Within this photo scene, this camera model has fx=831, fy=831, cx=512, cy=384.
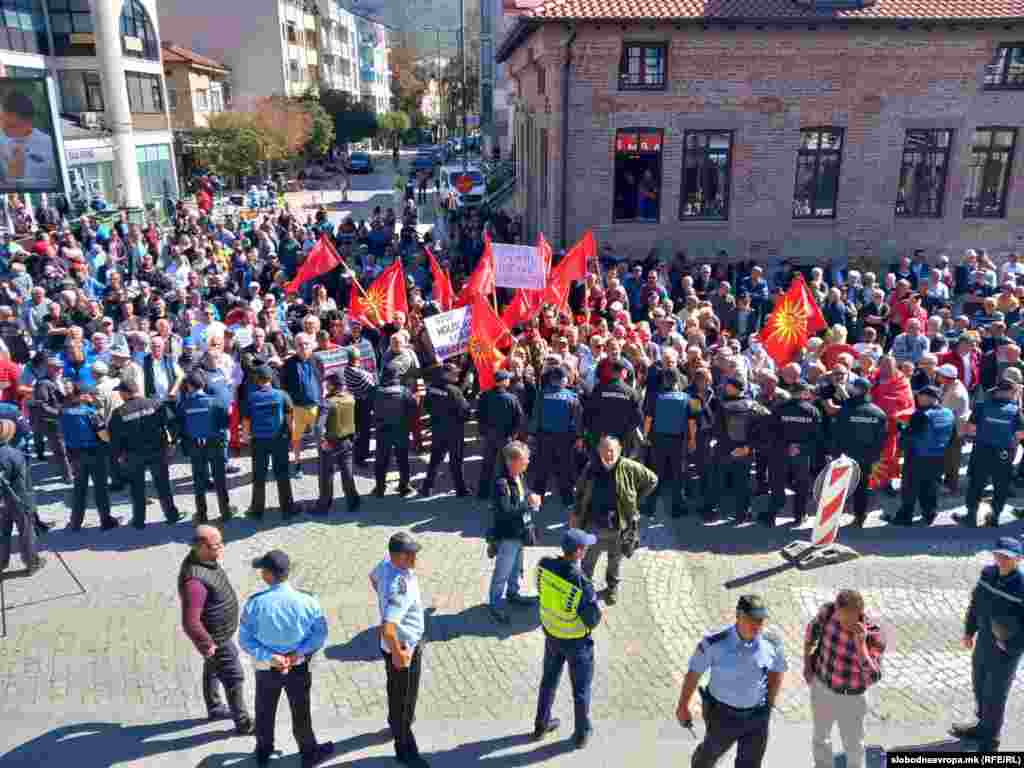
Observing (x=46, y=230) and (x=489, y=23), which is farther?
(x=489, y=23)

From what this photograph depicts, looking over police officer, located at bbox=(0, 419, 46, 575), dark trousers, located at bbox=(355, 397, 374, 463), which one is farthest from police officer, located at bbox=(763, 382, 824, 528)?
police officer, located at bbox=(0, 419, 46, 575)

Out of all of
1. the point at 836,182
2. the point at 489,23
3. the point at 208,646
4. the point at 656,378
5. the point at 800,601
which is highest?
the point at 489,23

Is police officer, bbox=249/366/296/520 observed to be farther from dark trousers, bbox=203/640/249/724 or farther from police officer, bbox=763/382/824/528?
police officer, bbox=763/382/824/528

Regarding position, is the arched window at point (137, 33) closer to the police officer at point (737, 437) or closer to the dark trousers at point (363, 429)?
the dark trousers at point (363, 429)

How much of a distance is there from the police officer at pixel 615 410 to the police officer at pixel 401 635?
3972mm

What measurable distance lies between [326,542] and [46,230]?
18.0 meters

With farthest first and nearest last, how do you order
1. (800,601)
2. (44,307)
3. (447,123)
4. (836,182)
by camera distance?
(447,123)
(836,182)
(44,307)
(800,601)

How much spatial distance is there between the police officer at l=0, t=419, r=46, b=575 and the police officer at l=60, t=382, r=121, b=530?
0.61m

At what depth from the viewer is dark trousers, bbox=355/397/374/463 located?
10702 mm

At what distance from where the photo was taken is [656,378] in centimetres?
930

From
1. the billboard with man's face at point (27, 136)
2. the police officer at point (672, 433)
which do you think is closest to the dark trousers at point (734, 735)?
the police officer at point (672, 433)

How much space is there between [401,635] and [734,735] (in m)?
2.13

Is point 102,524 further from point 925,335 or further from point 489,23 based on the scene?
point 489,23

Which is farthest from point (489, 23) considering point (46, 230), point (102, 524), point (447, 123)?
point (102, 524)
